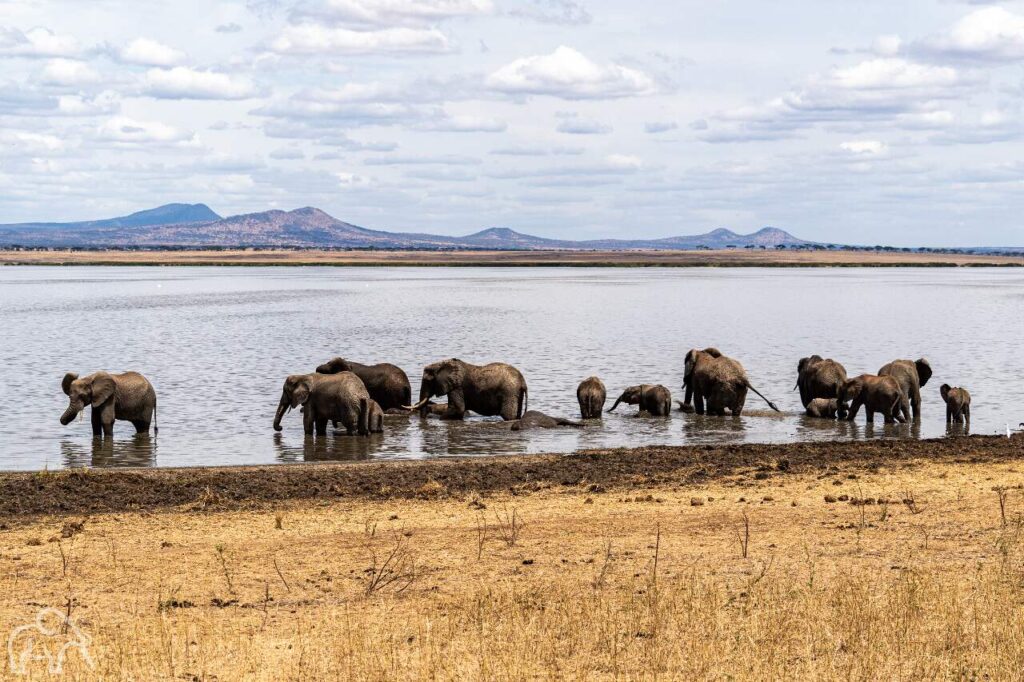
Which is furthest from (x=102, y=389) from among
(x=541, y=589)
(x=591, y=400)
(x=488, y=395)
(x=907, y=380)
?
(x=907, y=380)

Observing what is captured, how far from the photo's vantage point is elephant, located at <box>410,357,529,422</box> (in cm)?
2778

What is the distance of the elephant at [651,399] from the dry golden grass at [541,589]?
39.5 ft

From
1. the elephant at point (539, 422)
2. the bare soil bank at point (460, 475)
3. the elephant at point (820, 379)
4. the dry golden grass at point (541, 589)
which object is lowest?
the elephant at point (539, 422)

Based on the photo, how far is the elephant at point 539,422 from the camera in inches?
1037

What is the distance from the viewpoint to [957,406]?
27.0m

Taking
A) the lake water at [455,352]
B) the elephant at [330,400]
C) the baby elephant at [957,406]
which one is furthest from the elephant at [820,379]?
the elephant at [330,400]

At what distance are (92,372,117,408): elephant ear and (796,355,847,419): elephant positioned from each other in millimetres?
14807

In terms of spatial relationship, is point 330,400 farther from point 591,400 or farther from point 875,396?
point 875,396

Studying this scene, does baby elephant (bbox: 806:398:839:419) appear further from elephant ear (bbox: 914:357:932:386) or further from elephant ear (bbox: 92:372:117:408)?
elephant ear (bbox: 92:372:117:408)

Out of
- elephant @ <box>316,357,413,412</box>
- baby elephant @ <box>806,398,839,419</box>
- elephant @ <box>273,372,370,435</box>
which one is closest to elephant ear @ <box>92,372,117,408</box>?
elephant @ <box>273,372,370,435</box>

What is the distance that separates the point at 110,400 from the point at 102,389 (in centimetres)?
33

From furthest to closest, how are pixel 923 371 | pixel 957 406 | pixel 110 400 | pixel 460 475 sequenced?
pixel 923 371
pixel 957 406
pixel 110 400
pixel 460 475

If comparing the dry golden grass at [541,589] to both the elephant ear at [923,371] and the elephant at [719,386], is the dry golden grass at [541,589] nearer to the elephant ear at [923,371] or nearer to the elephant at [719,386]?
the elephant at [719,386]

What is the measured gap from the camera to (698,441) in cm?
2491
